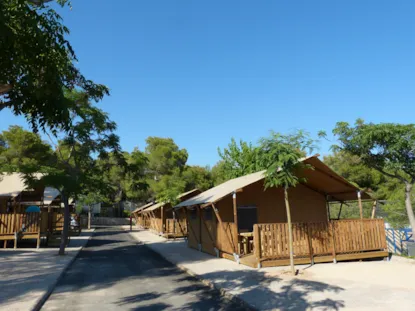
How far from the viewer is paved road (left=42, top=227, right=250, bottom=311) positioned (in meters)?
6.68

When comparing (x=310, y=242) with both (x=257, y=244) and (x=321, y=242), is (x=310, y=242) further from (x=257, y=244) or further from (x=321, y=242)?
(x=257, y=244)

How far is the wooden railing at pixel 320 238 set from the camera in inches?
431

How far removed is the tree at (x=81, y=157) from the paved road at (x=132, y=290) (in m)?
3.92

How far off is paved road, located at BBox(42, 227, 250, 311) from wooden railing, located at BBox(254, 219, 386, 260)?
3057 mm

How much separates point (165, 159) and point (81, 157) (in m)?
31.2

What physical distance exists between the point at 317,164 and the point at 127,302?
8.43 metres

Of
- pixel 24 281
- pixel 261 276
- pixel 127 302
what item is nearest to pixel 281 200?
pixel 261 276

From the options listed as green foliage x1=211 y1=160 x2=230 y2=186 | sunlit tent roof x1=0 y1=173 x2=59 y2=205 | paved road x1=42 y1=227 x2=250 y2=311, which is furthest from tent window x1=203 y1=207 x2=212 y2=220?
green foliage x1=211 y1=160 x2=230 y2=186

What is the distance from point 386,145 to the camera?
15086 mm

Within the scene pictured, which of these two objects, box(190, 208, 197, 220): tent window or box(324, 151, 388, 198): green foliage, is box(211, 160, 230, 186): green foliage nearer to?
box(324, 151, 388, 198): green foliage

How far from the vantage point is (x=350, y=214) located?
25172 mm

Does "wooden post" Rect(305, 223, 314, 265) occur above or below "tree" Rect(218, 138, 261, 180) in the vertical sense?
below

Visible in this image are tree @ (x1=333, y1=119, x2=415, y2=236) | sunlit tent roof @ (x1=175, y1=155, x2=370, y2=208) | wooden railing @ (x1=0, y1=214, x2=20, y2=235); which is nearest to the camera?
sunlit tent roof @ (x1=175, y1=155, x2=370, y2=208)

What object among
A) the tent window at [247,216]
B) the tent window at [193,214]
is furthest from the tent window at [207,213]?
the tent window at [247,216]
